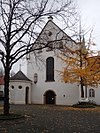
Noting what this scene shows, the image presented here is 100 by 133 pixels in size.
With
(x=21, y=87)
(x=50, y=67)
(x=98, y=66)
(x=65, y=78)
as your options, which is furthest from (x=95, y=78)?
(x=21, y=87)

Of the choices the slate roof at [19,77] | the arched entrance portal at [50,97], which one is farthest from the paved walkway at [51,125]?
the slate roof at [19,77]

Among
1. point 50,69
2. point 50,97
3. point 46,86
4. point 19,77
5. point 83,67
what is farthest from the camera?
point 19,77

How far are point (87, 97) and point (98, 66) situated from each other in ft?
27.4

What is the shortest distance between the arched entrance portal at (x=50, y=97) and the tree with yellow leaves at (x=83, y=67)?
9227 mm

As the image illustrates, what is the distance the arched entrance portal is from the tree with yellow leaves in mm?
9227

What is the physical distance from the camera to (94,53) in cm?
3528

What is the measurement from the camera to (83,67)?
36219mm

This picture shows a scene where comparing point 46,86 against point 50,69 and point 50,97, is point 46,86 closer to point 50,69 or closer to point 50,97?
point 50,97

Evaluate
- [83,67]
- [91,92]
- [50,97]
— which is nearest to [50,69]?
[50,97]

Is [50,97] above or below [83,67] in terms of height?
below

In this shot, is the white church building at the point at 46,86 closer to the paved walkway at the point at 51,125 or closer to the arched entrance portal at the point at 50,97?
the arched entrance portal at the point at 50,97

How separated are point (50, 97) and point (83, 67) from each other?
12009mm

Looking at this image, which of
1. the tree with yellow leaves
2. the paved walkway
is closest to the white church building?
the tree with yellow leaves

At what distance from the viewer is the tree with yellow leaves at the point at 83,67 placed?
34.8m
